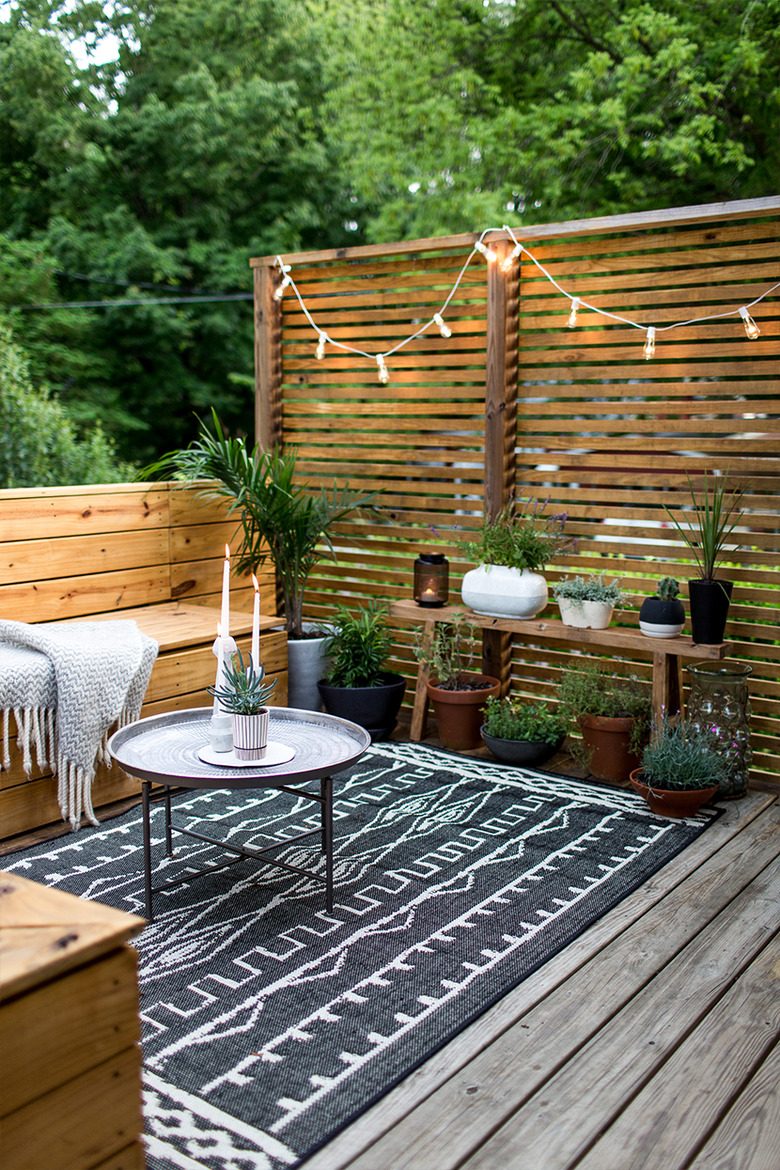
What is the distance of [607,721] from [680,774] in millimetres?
436

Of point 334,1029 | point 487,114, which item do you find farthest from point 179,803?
point 487,114

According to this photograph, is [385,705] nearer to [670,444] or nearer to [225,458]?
[225,458]

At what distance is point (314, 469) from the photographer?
17.5ft

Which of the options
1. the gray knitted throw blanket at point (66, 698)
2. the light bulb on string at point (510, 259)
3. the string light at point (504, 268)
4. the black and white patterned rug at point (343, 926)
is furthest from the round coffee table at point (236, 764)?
the light bulb on string at point (510, 259)

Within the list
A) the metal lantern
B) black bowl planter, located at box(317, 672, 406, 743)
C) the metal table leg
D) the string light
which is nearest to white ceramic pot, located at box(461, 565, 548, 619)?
the metal lantern

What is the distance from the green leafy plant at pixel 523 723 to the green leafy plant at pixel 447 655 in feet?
0.84

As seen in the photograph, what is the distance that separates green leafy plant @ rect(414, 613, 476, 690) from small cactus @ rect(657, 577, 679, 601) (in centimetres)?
84

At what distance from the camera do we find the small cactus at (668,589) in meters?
3.93

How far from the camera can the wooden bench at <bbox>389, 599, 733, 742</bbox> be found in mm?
3826

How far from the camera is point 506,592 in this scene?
4207mm

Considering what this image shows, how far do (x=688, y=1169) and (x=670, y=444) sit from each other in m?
2.91

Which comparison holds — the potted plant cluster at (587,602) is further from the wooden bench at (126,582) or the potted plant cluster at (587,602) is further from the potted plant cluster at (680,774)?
the wooden bench at (126,582)

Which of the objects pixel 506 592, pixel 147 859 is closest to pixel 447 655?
pixel 506 592

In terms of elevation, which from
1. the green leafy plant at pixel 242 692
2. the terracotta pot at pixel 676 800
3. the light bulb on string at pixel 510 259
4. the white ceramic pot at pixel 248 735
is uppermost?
the light bulb on string at pixel 510 259
